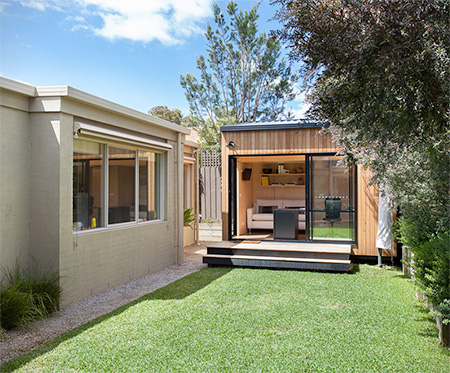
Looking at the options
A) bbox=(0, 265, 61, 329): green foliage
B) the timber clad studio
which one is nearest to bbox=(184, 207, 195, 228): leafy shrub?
the timber clad studio

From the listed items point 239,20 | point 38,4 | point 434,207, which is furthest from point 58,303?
point 239,20

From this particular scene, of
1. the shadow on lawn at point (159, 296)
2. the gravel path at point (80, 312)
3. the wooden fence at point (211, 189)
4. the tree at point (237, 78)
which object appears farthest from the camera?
the tree at point (237, 78)

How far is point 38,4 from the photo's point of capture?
34.1ft

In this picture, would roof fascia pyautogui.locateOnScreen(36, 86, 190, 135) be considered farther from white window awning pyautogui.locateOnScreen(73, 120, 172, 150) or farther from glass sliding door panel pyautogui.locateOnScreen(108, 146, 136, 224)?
glass sliding door panel pyautogui.locateOnScreen(108, 146, 136, 224)

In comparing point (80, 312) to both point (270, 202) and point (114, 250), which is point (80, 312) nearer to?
point (114, 250)

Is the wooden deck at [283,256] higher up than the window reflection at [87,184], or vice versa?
the window reflection at [87,184]

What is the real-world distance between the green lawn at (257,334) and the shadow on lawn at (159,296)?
17 mm

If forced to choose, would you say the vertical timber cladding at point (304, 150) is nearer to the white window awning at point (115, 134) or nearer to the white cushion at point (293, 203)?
the white window awning at point (115, 134)

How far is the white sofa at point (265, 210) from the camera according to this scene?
1172 centimetres

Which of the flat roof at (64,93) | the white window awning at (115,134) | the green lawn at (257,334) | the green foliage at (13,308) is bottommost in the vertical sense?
the green lawn at (257,334)

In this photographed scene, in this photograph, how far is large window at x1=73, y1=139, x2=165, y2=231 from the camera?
6.38 metres

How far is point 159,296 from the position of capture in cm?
637

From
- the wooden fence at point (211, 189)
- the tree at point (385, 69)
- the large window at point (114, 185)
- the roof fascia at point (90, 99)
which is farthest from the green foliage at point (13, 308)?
the wooden fence at point (211, 189)

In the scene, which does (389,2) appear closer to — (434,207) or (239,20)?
(434,207)
